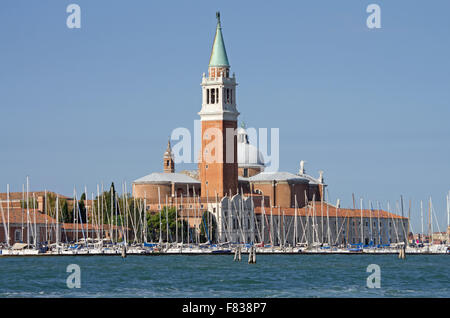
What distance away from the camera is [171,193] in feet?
299

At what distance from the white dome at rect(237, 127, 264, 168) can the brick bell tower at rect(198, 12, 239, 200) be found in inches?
515

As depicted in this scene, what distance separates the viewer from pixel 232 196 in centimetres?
8600

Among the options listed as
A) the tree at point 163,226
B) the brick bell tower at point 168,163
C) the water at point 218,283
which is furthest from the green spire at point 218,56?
the water at point 218,283

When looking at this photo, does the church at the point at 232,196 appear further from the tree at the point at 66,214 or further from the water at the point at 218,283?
the water at the point at 218,283

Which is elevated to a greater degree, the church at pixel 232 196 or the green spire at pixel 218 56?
the green spire at pixel 218 56

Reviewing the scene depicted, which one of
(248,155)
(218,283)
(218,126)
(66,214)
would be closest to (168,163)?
(248,155)

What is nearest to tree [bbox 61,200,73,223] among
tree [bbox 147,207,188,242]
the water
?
tree [bbox 147,207,188,242]

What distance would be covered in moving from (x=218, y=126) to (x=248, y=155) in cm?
1773

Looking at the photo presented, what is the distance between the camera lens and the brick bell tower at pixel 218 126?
83.2m

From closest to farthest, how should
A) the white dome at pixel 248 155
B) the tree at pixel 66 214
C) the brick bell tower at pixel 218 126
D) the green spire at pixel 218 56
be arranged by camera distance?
1. the tree at pixel 66 214
2. the brick bell tower at pixel 218 126
3. the green spire at pixel 218 56
4. the white dome at pixel 248 155

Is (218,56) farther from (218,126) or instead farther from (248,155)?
(248,155)
